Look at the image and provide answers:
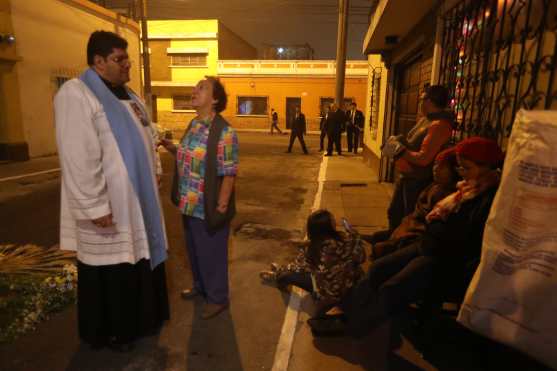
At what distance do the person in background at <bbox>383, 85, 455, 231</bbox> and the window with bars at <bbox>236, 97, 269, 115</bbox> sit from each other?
86.3ft

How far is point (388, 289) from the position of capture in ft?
9.02

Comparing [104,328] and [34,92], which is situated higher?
[34,92]

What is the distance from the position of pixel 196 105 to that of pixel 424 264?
2.04m

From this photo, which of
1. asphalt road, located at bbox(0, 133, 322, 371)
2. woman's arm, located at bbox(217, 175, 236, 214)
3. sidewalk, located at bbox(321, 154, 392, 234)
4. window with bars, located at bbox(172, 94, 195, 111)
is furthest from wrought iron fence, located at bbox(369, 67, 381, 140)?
window with bars, located at bbox(172, 94, 195, 111)

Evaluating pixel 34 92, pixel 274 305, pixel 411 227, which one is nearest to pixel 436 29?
pixel 411 227

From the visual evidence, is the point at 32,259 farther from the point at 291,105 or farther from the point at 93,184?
the point at 291,105

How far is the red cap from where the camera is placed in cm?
249

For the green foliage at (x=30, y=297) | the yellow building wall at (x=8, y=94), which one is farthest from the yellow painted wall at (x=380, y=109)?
the yellow building wall at (x=8, y=94)

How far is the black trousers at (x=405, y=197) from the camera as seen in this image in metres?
4.12

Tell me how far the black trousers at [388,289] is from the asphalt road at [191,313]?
2.04ft

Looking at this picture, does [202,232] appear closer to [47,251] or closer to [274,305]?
[274,305]

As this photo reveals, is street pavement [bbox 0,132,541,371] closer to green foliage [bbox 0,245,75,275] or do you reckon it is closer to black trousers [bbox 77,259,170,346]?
black trousers [bbox 77,259,170,346]

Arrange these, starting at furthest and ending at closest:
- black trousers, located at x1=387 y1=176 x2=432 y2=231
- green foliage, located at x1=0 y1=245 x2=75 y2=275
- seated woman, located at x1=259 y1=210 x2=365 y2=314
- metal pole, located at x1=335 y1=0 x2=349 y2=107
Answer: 1. metal pole, located at x1=335 y1=0 x2=349 y2=107
2. black trousers, located at x1=387 y1=176 x2=432 y2=231
3. green foliage, located at x1=0 y1=245 x2=75 y2=275
4. seated woman, located at x1=259 y1=210 x2=365 y2=314

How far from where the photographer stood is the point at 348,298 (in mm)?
2990
